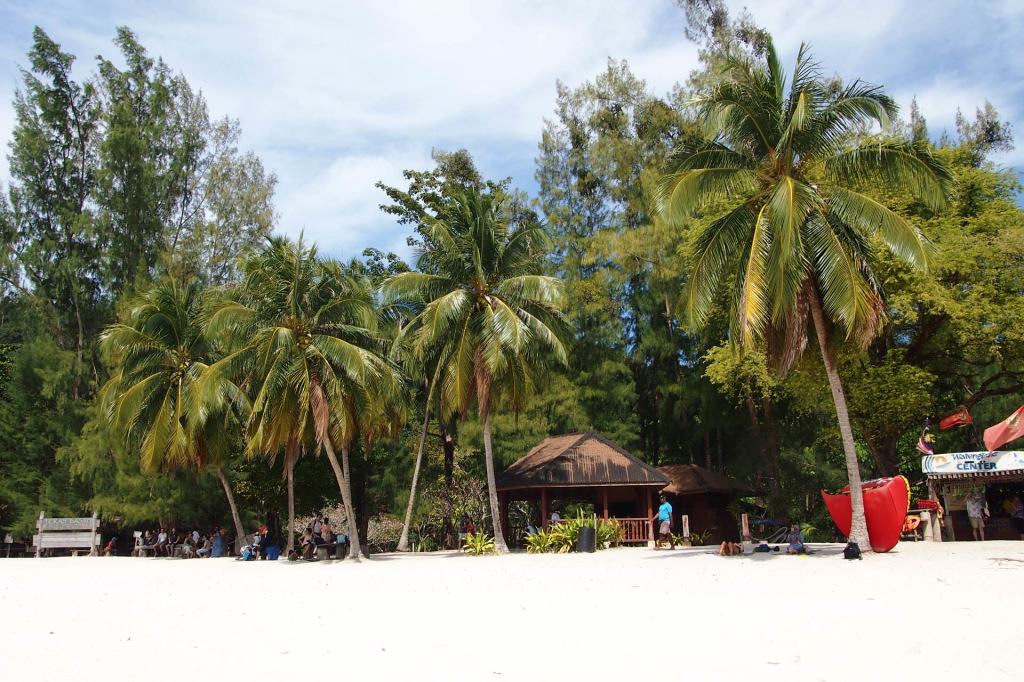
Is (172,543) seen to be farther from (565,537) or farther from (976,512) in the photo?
(976,512)

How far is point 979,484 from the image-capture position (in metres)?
19.4

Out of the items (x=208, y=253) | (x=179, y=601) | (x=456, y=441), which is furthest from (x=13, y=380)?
(x=179, y=601)

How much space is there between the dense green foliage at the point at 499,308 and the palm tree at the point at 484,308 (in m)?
0.10

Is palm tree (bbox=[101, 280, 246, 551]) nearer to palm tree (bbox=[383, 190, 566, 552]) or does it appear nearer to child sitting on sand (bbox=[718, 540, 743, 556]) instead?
palm tree (bbox=[383, 190, 566, 552])

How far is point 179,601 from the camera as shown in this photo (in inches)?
478

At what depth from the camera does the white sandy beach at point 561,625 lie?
6.83m

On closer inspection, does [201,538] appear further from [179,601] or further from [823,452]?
[823,452]

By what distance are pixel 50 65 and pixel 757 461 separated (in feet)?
111

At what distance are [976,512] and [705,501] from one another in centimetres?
1044

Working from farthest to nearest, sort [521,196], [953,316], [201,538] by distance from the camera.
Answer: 1. [521,196]
2. [201,538]
3. [953,316]

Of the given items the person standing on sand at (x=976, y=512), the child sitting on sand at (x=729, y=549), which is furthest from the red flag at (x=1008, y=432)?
the child sitting on sand at (x=729, y=549)

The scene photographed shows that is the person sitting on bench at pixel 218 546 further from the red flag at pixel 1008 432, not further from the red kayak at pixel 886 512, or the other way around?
the red flag at pixel 1008 432

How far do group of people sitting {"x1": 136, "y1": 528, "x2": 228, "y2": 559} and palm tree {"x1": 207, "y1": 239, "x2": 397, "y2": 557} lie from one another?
21.2 ft

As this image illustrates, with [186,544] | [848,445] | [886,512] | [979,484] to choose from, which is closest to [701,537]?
[979,484]
